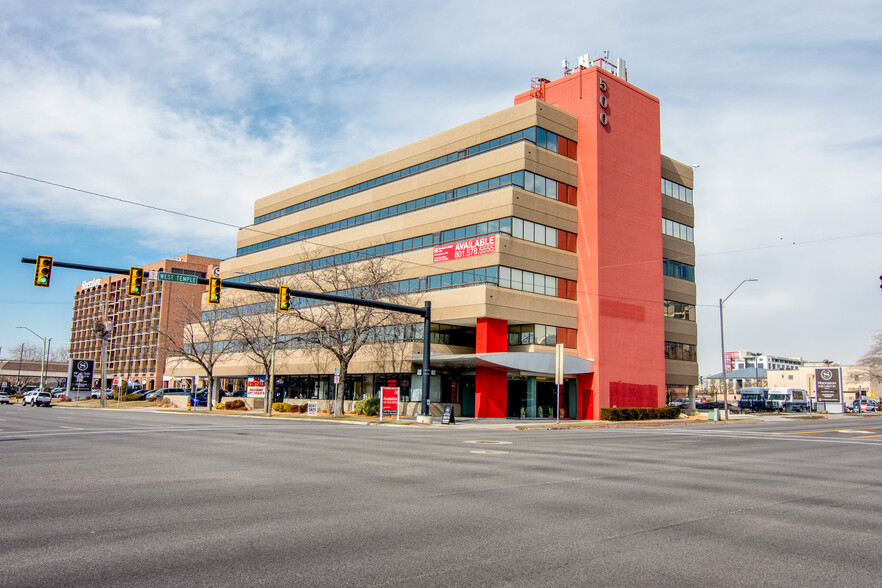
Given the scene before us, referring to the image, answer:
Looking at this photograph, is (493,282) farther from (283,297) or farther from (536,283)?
(283,297)

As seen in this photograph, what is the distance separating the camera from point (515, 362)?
40562 mm

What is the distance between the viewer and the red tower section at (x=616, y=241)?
A: 46812mm

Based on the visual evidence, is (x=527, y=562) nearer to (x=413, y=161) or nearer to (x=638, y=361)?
(x=638, y=361)

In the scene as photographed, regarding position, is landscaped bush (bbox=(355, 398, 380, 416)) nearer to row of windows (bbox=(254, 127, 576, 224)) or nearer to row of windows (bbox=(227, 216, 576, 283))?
row of windows (bbox=(227, 216, 576, 283))

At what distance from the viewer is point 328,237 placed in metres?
60.5

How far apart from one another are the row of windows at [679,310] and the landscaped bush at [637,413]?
31.5ft

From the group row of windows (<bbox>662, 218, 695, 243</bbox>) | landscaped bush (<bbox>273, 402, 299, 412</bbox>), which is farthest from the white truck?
landscaped bush (<bbox>273, 402, 299, 412</bbox>)

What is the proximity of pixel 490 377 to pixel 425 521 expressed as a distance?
35655 millimetres

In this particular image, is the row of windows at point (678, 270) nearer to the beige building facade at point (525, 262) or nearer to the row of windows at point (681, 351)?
the beige building facade at point (525, 262)

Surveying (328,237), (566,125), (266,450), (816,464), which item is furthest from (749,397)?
(266,450)

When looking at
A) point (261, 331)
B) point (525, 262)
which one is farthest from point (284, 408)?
point (525, 262)

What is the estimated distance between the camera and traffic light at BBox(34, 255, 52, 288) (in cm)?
2233

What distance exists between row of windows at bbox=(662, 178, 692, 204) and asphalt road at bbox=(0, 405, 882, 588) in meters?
45.0

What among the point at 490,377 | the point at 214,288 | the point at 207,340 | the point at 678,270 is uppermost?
the point at 678,270
